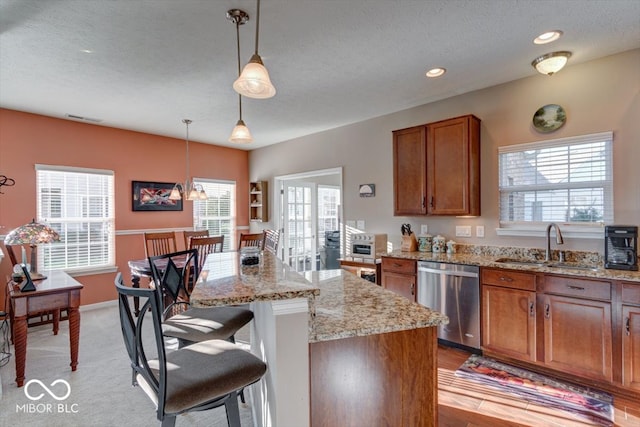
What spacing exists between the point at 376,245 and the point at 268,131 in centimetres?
257

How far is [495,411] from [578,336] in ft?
3.05

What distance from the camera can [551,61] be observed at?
260cm

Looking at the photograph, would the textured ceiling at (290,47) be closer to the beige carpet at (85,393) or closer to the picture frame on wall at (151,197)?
the picture frame on wall at (151,197)

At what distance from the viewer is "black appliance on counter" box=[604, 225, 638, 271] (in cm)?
238

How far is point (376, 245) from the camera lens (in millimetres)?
3963

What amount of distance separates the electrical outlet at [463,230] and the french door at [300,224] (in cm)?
305

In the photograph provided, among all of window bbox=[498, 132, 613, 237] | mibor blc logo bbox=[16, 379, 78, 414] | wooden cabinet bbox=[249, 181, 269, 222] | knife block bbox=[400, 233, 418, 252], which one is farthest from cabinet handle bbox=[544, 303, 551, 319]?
wooden cabinet bbox=[249, 181, 269, 222]

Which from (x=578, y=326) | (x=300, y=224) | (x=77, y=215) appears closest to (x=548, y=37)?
(x=578, y=326)

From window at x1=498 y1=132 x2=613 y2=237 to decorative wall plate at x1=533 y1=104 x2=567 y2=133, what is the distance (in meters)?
0.14

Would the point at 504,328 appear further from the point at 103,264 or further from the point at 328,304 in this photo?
the point at 103,264

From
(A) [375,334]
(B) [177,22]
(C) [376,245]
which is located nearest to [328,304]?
(A) [375,334]

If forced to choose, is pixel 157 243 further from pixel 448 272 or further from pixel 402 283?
pixel 448 272

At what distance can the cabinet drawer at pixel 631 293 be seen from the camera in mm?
2180

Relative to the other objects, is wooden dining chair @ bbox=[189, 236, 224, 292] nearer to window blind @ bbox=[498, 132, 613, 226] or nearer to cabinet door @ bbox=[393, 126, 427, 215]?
cabinet door @ bbox=[393, 126, 427, 215]
